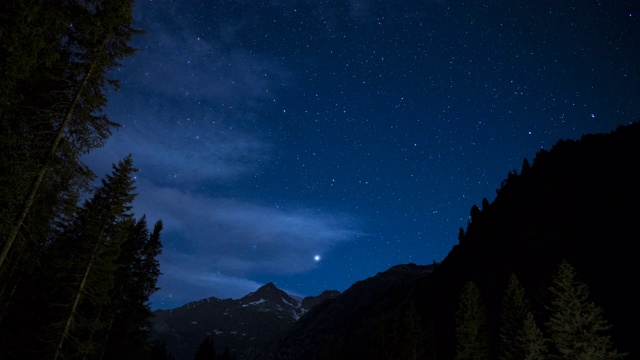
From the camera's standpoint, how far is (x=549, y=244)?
63.6m

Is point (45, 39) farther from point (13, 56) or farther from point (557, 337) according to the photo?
point (557, 337)

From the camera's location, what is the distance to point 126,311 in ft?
85.7

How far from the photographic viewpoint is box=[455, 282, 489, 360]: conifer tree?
3903cm

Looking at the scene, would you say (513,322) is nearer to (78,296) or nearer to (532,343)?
(532,343)

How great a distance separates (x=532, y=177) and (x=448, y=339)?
4283 cm

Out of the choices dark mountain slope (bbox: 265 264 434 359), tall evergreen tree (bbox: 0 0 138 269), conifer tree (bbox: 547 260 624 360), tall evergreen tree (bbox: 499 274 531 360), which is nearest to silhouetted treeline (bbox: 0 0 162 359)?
tall evergreen tree (bbox: 0 0 138 269)

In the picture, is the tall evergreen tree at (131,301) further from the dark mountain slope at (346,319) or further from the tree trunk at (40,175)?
the dark mountain slope at (346,319)

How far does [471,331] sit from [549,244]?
1351 inches

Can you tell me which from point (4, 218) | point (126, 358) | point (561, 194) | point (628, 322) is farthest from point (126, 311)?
point (561, 194)

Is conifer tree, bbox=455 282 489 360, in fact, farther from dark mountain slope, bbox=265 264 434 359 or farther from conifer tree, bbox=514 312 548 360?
dark mountain slope, bbox=265 264 434 359

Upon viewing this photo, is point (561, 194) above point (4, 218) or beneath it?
above

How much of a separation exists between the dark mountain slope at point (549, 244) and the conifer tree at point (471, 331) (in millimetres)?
6177

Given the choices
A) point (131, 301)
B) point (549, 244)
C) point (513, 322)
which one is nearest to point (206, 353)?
point (131, 301)

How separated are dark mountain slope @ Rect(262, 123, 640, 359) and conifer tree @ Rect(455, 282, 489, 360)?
6177mm
